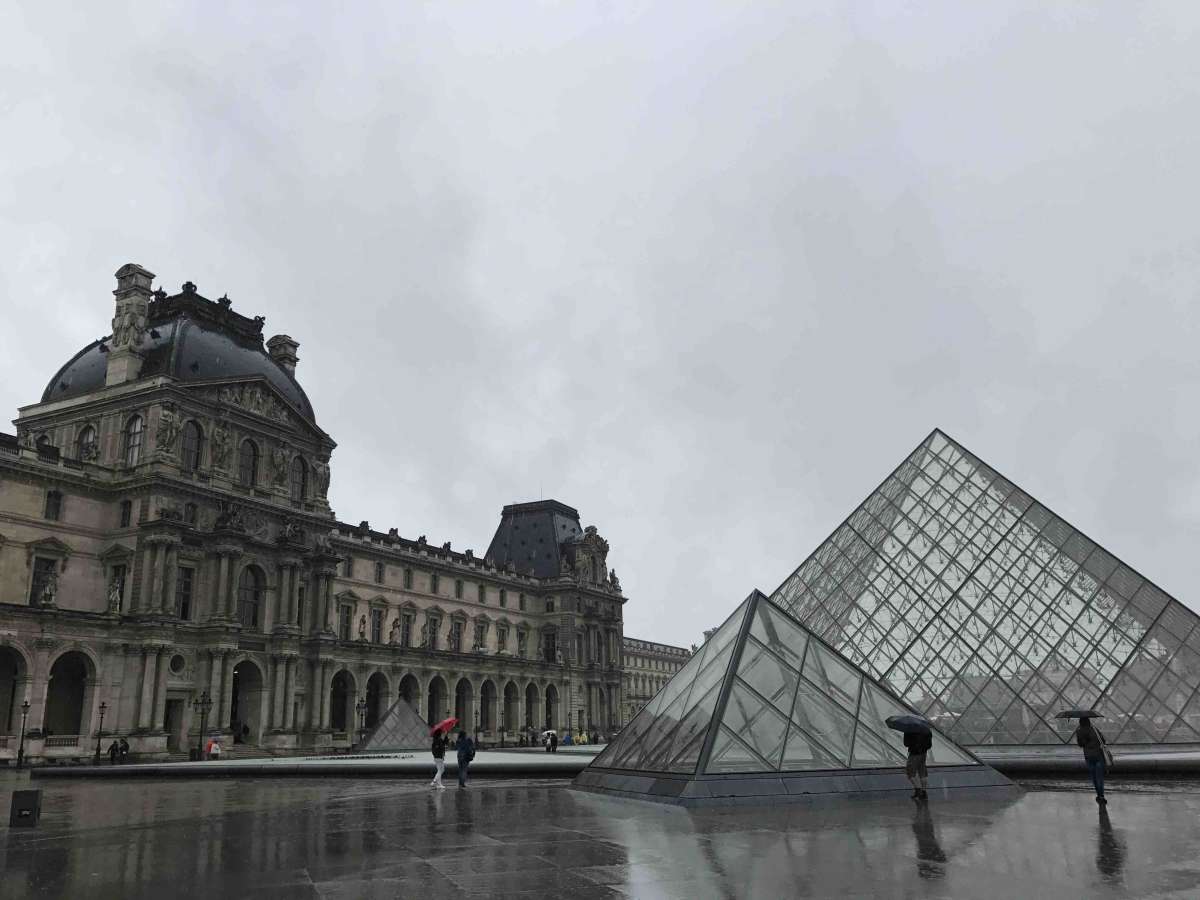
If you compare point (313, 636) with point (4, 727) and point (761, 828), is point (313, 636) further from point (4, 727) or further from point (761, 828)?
point (761, 828)

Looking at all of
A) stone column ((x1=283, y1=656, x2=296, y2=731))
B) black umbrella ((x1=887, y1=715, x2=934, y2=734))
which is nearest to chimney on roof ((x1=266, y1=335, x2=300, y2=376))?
stone column ((x1=283, y1=656, x2=296, y2=731))

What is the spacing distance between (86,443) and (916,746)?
151 feet

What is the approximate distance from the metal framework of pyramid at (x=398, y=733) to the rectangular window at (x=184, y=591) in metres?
10.7

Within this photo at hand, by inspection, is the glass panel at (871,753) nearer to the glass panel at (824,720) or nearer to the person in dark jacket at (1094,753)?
the glass panel at (824,720)

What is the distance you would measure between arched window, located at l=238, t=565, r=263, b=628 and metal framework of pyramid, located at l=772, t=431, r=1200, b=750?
90.7ft

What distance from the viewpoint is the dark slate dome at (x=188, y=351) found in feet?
156

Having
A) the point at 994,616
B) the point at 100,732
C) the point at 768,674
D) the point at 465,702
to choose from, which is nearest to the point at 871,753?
the point at 768,674

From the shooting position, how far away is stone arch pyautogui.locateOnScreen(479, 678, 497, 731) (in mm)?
68500

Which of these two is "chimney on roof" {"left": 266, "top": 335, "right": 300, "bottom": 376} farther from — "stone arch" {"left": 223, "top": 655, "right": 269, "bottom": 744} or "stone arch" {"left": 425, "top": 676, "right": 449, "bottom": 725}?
"stone arch" {"left": 425, "top": 676, "right": 449, "bottom": 725}

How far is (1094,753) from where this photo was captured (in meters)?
13.2

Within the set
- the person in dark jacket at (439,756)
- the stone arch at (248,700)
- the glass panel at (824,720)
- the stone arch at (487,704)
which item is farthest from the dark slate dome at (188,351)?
the glass panel at (824,720)

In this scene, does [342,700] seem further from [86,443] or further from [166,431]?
[166,431]

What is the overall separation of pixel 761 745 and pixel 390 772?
505 inches

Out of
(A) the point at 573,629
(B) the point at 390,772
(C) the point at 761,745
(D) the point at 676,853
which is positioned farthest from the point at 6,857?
A: (A) the point at 573,629
